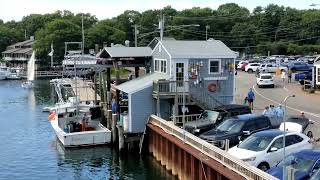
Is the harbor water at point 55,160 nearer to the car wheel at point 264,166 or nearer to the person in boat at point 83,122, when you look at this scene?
the person in boat at point 83,122

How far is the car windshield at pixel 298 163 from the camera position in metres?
19.8

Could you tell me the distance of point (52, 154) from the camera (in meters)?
37.6

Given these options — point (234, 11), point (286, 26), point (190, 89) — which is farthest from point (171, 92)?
point (234, 11)

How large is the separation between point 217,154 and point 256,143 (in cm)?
174

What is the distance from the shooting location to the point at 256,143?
76.9 feet

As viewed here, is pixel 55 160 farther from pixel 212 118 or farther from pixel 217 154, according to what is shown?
pixel 217 154

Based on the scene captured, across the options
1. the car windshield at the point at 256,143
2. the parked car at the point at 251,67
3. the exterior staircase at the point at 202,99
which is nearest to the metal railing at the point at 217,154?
the car windshield at the point at 256,143

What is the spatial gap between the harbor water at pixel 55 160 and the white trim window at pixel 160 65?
647 cm

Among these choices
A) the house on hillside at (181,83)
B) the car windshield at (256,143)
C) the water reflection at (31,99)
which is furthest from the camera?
the water reflection at (31,99)

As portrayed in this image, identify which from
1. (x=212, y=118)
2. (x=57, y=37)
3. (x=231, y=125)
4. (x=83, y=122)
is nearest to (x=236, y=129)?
(x=231, y=125)

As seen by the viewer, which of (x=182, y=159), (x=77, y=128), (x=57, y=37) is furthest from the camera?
(x=57, y=37)

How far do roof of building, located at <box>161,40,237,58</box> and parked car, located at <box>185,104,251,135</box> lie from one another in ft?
19.1

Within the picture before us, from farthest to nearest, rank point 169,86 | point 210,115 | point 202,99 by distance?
point 202,99, point 169,86, point 210,115

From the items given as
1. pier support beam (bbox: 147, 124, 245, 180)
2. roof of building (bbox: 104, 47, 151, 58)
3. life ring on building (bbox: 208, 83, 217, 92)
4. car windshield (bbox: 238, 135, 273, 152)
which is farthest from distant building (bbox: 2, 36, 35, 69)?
car windshield (bbox: 238, 135, 273, 152)
